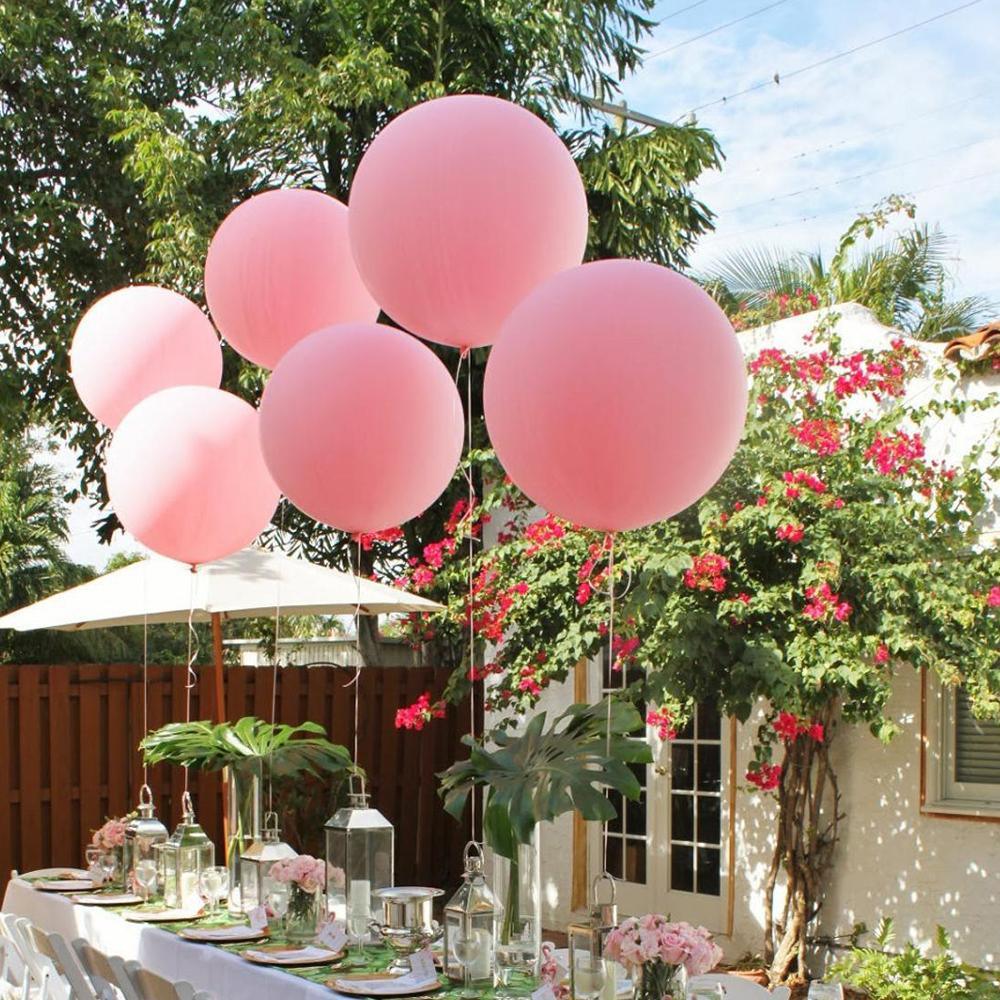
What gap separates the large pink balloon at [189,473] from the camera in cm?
536

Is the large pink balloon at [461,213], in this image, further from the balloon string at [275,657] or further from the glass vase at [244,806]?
the glass vase at [244,806]

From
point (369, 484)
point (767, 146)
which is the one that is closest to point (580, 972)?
point (369, 484)

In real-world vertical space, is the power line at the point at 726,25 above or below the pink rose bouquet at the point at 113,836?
above

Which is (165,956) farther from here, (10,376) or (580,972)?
(10,376)

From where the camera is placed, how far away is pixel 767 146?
2389 cm

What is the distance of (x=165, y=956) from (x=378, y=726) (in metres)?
5.65

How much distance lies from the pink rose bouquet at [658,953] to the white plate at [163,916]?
8.25 ft

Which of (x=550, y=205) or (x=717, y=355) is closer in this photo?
(x=717, y=355)

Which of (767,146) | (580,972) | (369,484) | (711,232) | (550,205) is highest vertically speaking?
(767,146)

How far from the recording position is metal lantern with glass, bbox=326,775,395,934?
531 cm

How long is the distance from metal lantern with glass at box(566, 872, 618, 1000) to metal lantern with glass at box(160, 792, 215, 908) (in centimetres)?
240

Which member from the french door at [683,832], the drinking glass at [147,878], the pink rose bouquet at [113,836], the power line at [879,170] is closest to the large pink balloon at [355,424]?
the drinking glass at [147,878]

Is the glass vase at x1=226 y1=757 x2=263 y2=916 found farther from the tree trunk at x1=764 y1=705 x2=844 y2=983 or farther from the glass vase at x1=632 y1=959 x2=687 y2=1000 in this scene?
the tree trunk at x1=764 y1=705 x2=844 y2=983

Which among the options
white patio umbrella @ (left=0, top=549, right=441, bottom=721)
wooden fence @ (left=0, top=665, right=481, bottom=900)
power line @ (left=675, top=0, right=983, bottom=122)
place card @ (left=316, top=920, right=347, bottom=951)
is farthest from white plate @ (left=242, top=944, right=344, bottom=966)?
power line @ (left=675, top=0, right=983, bottom=122)
